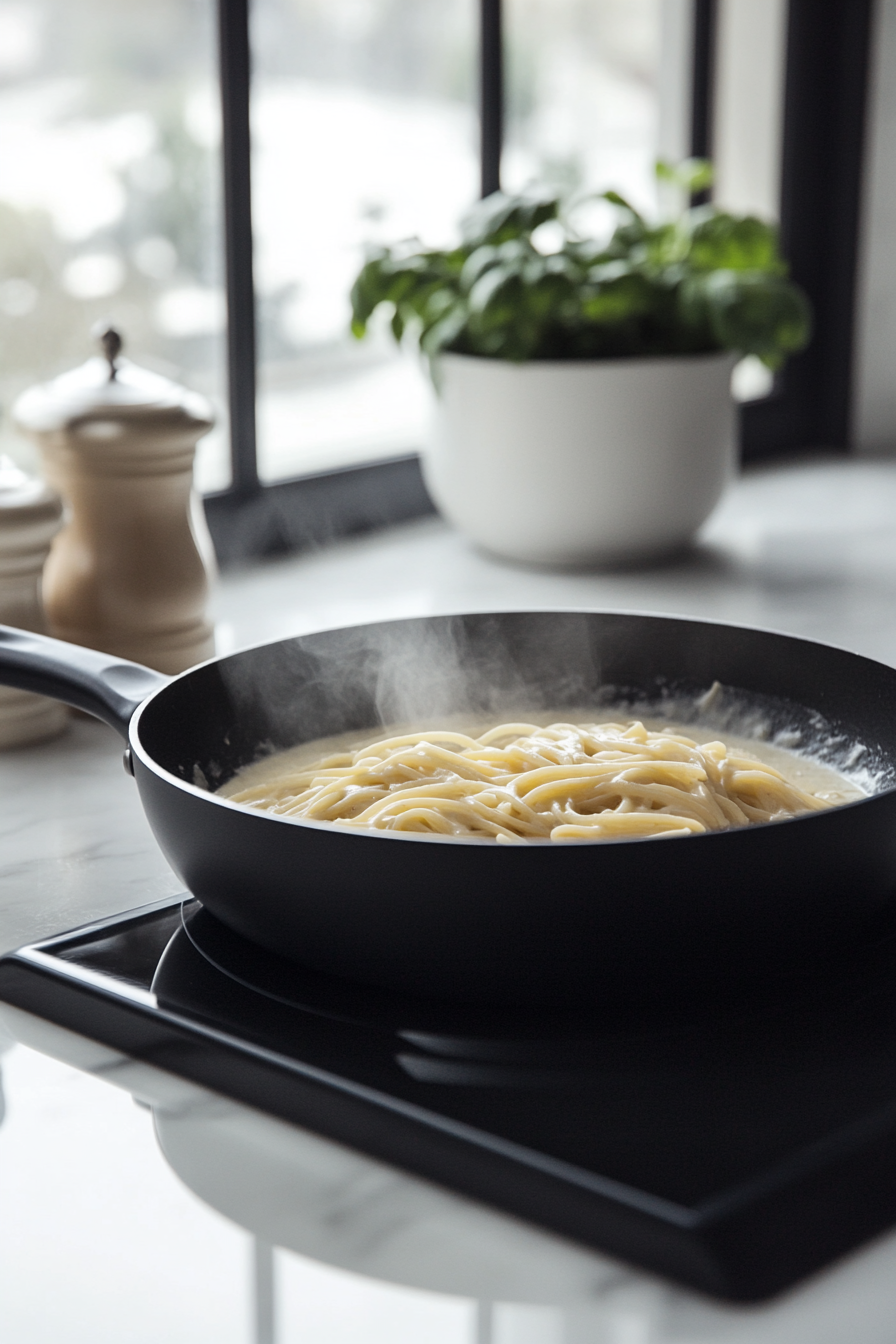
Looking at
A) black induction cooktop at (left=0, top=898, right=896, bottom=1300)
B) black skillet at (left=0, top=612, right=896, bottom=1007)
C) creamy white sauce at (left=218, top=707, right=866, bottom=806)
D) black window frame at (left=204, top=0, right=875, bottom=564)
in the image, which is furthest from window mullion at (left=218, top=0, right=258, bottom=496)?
black induction cooktop at (left=0, top=898, right=896, bottom=1300)

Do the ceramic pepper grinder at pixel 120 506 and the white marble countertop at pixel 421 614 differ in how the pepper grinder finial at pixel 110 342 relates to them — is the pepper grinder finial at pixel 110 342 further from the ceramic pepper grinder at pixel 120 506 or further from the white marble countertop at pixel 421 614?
the white marble countertop at pixel 421 614

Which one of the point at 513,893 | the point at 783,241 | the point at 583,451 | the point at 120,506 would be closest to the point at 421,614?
the point at 120,506

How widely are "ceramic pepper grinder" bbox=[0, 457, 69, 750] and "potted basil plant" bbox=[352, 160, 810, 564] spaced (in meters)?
0.55

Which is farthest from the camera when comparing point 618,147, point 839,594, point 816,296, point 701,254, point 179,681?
point 816,296

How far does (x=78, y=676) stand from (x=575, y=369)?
0.83 m

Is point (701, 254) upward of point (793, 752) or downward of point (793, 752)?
upward

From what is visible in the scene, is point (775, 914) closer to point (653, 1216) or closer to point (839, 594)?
point (653, 1216)

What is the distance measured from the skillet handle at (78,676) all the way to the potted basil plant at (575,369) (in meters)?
0.80

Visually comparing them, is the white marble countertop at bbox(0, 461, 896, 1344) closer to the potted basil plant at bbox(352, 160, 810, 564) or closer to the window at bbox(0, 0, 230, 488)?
the potted basil plant at bbox(352, 160, 810, 564)

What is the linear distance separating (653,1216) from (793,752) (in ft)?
1.43

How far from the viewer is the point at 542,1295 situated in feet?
1.65

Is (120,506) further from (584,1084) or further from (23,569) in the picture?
(584,1084)

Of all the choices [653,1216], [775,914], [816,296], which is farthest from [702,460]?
[653,1216]

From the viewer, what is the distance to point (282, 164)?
1714 mm
